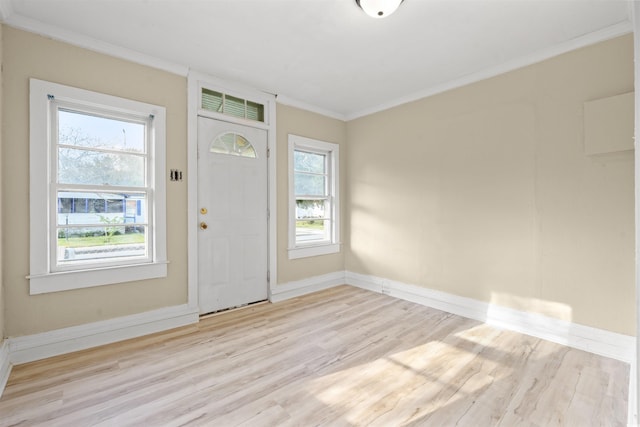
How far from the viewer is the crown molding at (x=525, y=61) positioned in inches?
96.6

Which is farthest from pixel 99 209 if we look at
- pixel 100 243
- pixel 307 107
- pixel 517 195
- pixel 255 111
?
pixel 517 195

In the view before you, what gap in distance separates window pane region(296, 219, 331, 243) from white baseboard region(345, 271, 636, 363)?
114cm

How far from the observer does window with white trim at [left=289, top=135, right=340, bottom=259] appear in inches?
165

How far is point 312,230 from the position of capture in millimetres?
4523

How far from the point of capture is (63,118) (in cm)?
261

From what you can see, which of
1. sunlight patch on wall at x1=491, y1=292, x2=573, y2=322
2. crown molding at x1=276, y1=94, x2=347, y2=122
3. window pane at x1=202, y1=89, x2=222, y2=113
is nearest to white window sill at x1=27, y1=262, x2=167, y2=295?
window pane at x1=202, y1=89, x2=222, y2=113

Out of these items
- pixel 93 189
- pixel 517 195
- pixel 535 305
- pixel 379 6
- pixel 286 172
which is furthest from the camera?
pixel 286 172

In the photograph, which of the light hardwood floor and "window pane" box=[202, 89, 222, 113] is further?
"window pane" box=[202, 89, 222, 113]

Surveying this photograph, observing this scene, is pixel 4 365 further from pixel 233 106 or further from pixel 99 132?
pixel 233 106

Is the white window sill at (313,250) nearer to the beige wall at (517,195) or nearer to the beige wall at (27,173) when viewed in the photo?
the beige wall at (517,195)

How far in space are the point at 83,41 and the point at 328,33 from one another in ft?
6.99

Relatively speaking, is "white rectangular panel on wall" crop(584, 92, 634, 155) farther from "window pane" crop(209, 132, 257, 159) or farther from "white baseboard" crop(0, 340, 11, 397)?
"white baseboard" crop(0, 340, 11, 397)

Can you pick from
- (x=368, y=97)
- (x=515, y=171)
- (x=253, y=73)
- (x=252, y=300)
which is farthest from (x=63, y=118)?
(x=515, y=171)

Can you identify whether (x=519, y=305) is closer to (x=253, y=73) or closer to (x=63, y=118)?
(x=253, y=73)
